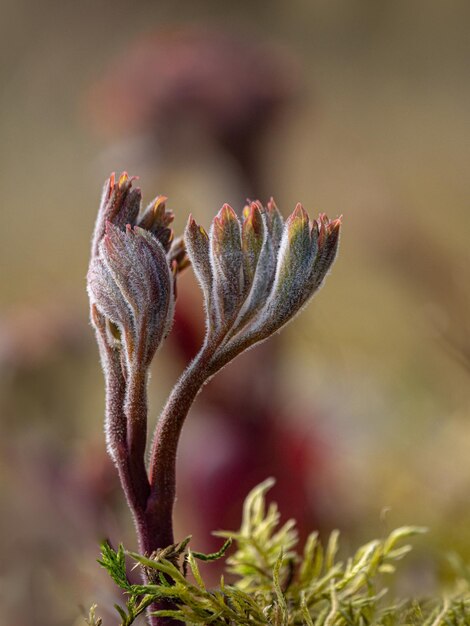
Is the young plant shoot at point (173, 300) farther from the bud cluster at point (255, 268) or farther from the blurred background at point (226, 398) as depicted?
the blurred background at point (226, 398)

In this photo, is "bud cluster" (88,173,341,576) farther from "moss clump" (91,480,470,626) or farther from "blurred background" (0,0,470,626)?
"blurred background" (0,0,470,626)

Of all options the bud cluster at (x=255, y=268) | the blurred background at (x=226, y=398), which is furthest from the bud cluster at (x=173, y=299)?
the blurred background at (x=226, y=398)

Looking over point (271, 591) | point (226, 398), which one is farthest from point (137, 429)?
point (226, 398)

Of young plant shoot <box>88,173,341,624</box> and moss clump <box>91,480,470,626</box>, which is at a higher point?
young plant shoot <box>88,173,341,624</box>

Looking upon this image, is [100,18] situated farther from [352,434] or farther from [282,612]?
[282,612]

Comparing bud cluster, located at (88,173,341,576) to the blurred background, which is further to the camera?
the blurred background

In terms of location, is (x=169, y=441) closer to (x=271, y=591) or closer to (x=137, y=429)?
(x=137, y=429)

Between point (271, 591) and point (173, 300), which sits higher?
point (173, 300)

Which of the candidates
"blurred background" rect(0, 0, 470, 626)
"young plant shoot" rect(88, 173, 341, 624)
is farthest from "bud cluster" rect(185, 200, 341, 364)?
"blurred background" rect(0, 0, 470, 626)

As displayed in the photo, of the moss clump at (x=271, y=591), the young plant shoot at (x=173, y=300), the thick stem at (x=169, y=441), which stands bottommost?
the moss clump at (x=271, y=591)

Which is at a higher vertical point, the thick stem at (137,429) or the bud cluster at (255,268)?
the bud cluster at (255,268)

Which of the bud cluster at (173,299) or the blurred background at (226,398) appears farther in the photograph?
the blurred background at (226,398)
